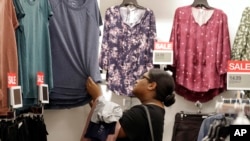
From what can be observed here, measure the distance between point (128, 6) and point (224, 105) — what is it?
191 centimetres

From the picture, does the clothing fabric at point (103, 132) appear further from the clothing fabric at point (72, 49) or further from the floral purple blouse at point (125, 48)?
the floral purple blouse at point (125, 48)

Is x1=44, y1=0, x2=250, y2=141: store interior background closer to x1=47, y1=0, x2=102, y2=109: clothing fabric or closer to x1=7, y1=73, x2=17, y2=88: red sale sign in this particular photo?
x1=47, y1=0, x2=102, y2=109: clothing fabric

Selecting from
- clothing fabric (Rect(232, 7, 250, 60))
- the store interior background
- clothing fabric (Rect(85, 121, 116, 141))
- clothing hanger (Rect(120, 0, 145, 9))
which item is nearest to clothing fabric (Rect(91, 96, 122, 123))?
clothing fabric (Rect(85, 121, 116, 141))

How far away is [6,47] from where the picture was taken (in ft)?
8.55

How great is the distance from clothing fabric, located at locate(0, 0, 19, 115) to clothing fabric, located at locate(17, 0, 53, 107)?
109mm

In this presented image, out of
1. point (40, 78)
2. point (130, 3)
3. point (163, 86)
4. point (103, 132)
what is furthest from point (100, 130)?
point (130, 3)

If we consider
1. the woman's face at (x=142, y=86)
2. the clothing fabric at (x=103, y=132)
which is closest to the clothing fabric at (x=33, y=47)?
the clothing fabric at (x=103, y=132)

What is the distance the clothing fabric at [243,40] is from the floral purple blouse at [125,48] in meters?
0.73

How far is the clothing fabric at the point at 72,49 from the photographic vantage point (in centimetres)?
306

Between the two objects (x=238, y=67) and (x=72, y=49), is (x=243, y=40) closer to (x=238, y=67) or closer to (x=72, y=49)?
(x=238, y=67)

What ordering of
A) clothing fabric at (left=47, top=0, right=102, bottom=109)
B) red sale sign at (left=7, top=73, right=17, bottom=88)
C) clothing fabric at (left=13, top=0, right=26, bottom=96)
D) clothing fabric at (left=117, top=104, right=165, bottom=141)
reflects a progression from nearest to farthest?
clothing fabric at (left=117, top=104, right=165, bottom=141) → red sale sign at (left=7, top=73, right=17, bottom=88) → clothing fabric at (left=13, top=0, right=26, bottom=96) → clothing fabric at (left=47, top=0, right=102, bottom=109)

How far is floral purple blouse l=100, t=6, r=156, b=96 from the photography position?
339cm

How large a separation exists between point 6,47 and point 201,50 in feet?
5.61

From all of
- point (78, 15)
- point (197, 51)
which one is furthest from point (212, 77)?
point (78, 15)
